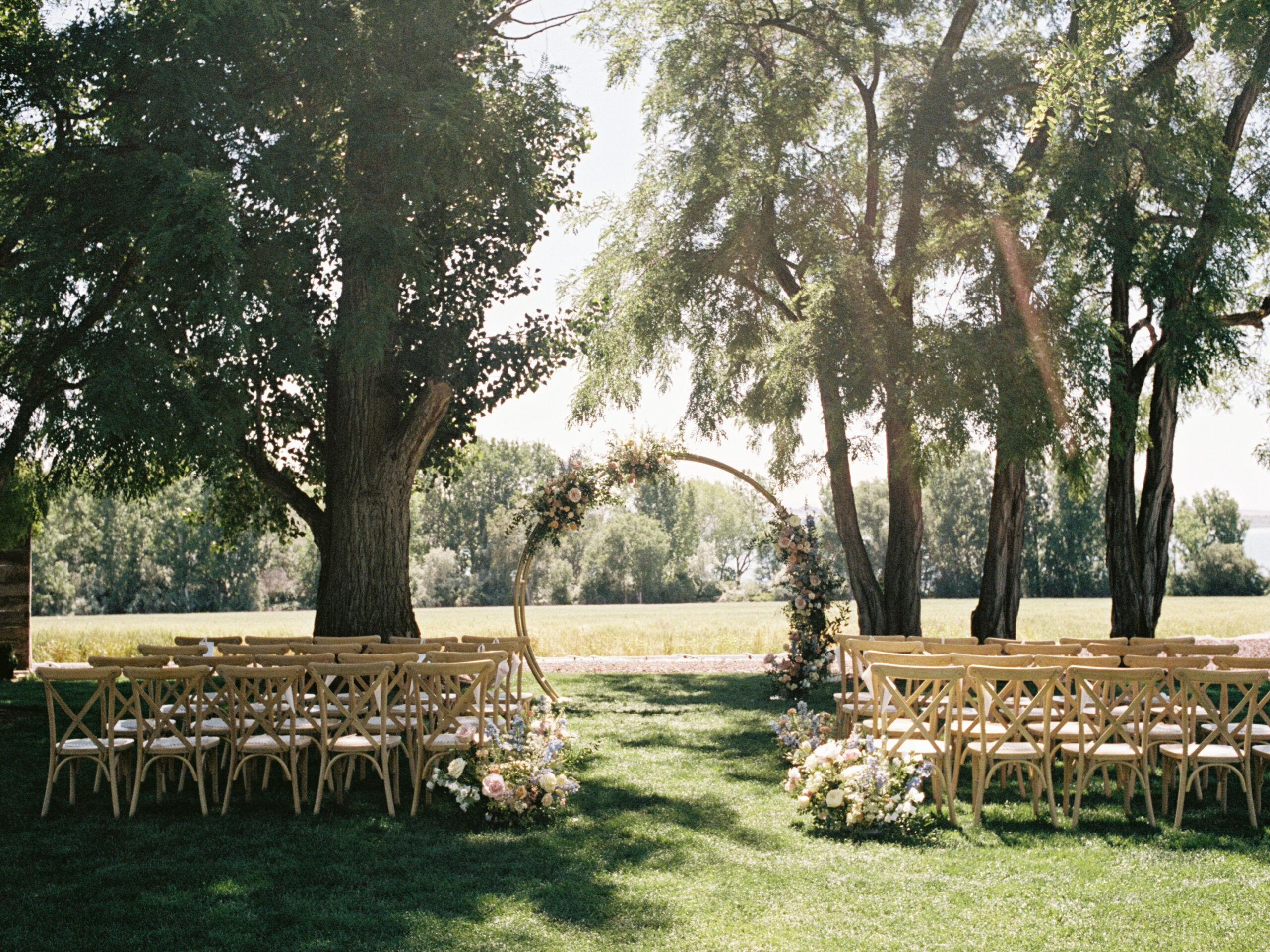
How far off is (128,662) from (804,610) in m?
8.48

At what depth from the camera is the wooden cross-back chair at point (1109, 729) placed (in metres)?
6.57

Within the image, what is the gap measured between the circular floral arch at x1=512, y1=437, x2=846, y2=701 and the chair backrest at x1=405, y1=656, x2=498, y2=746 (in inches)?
200

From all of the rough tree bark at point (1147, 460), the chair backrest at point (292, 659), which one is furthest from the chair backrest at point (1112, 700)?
the rough tree bark at point (1147, 460)

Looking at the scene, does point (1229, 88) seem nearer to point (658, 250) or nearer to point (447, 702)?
point (658, 250)

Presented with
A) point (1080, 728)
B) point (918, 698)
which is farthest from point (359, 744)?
point (1080, 728)

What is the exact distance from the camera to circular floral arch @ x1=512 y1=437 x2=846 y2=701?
1330 cm

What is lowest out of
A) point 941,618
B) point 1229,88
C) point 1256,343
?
point 941,618

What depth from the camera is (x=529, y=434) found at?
280 feet

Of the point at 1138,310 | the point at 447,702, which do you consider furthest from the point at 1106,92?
the point at 447,702

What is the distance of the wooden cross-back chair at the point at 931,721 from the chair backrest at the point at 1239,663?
2.09 metres

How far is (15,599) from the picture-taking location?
16656mm

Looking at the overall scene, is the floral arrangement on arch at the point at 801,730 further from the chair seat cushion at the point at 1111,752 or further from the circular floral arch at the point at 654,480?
the circular floral arch at the point at 654,480

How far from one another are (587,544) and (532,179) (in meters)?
61.2

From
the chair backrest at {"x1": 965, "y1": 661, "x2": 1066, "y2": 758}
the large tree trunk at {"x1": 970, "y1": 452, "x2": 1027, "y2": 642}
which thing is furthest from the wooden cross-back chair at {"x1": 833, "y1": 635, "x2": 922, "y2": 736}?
the large tree trunk at {"x1": 970, "y1": 452, "x2": 1027, "y2": 642}
